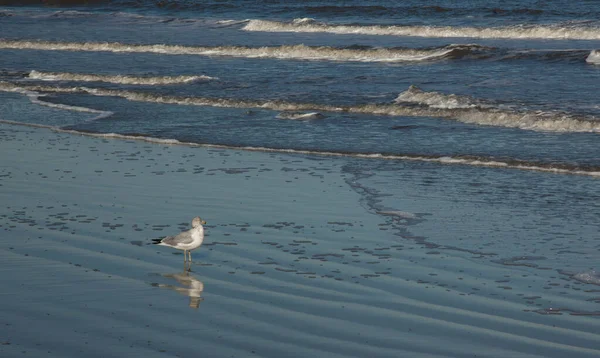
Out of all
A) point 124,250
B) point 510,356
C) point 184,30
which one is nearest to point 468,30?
point 184,30

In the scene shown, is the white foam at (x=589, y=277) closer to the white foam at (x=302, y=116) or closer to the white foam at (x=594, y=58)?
the white foam at (x=302, y=116)

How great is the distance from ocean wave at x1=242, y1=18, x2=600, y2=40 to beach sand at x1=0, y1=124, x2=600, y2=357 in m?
17.7

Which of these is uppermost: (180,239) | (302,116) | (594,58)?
(180,239)

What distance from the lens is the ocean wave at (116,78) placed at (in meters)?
20.8

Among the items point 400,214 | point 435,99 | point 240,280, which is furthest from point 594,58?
point 240,280

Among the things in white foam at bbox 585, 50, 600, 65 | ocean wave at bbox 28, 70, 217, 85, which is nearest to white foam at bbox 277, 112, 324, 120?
ocean wave at bbox 28, 70, 217, 85

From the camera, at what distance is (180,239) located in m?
7.83

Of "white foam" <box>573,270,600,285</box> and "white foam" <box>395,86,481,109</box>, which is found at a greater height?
"white foam" <box>573,270,600,285</box>

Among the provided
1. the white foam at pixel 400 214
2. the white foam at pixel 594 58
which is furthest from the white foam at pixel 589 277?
the white foam at pixel 594 58

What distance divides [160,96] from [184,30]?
1476 cm

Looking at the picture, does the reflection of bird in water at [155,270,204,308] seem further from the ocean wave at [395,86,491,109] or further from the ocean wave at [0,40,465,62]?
the ocean wave at [0,40,465,62]

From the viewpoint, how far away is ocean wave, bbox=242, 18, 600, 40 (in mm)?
27156

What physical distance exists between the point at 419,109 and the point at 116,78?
786 cm

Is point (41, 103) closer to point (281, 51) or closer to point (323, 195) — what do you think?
point (281, 51)
